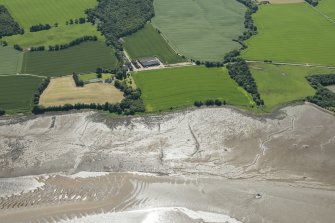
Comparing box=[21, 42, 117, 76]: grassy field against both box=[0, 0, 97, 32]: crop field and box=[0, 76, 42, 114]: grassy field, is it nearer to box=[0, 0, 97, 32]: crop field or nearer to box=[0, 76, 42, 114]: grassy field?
box=[0, 76, 42, 114]: grassy field

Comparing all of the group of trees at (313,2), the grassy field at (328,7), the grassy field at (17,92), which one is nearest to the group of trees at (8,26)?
the grassy field at (17,92)

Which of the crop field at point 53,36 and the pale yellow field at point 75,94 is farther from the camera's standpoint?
the crop field at point 53,36

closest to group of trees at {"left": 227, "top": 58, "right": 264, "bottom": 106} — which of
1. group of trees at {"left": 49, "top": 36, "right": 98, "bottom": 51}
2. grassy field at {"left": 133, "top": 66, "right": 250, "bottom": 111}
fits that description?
grassy field at {"left": 133, "top": 66, "right": 250, "bottom": 111}

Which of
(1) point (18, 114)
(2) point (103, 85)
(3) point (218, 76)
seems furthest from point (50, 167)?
(3) point (218, 76)

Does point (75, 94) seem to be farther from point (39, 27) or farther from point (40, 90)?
point (39, 27)

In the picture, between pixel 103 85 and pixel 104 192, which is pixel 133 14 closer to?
pixel 103 85

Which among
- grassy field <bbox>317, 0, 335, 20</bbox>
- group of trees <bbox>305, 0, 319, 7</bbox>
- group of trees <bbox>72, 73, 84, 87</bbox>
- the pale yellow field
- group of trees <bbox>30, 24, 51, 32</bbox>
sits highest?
group of trees <bbox>305, 0, 319, 7</bbox>

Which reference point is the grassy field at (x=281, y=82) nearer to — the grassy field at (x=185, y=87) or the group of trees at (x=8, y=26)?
the grassy field at (x=185, y=87)

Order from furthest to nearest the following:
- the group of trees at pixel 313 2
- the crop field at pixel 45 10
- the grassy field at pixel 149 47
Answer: the group of trees at pixel 313 2 < the crop field at pixel 45 10 < the grassy field at pixel 149 47
